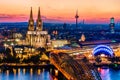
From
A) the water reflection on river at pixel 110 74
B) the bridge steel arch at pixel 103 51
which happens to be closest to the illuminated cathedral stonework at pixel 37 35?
the bridge steel arch at pixel 103 51

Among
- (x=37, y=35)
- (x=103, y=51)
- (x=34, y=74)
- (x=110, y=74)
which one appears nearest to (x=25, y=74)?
(x=34, y=74)

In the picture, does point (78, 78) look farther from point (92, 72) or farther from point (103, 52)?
point (103, 52)

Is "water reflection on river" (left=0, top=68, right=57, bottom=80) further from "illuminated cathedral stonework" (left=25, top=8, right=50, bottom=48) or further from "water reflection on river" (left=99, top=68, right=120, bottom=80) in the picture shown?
"illuminated cathedral stonework" (left=25, top=8, right=50, bottom=48)

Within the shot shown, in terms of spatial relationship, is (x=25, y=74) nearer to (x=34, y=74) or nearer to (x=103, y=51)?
(x=34, y=74)

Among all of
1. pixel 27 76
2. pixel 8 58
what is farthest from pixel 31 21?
pixel 27 76

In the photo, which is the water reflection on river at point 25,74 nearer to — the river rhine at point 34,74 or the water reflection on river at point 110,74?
the river rhine at point 34,74

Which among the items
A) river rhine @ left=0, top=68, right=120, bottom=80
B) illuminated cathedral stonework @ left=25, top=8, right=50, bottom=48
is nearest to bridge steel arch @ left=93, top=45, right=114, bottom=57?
illuminated cathedral stonework @ left=25, top=8, right=50, bottom=48
